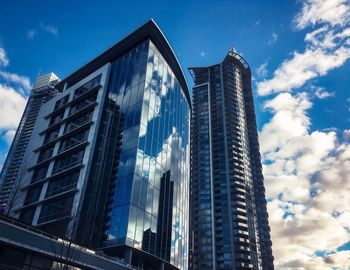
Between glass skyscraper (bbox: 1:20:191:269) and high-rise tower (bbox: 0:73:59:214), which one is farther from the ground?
high-rise tower (bbox: 0:73:59:214)

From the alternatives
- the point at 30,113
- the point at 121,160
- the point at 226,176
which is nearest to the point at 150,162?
the point at 121,160

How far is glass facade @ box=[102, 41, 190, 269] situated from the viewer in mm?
39156

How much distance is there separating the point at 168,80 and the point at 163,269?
106ft

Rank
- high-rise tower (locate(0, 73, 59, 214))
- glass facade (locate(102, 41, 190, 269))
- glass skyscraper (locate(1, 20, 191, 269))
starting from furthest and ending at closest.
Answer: high-rise tower (locate(0, 73, 59, 214)), glass skyscraper (locate(1, 20, 191, 269)), glass facade (locate(102, 41, 190, 269))

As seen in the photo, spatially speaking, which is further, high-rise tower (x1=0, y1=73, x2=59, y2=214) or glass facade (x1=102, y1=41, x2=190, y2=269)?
high-rise tower (x1=0, y1=73, x2=59, y2=214)

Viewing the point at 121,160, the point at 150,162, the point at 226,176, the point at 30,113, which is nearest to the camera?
the point at 121,160

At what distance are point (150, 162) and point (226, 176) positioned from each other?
9461 centimetres

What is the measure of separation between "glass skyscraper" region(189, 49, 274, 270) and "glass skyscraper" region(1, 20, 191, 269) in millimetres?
69378

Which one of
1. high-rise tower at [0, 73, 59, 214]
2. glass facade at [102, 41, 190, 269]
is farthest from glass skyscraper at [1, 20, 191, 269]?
high-rise tower at [0, 73, 59, 214]

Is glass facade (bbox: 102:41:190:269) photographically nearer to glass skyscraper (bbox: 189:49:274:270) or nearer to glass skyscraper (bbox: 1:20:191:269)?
glass skyscraper (bbox: 1:20:191:269)

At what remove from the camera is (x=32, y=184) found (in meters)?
51.6

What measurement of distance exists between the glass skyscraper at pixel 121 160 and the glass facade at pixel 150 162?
0.43ft

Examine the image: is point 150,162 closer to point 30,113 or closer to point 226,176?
point 226,176

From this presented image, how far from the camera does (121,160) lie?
43.6 metres
